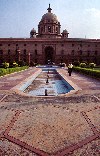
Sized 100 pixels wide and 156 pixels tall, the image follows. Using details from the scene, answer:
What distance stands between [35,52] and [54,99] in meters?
43.3

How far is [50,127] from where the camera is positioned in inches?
190

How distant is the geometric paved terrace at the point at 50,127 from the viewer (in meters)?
3.84

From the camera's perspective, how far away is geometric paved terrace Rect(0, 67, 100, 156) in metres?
3.84

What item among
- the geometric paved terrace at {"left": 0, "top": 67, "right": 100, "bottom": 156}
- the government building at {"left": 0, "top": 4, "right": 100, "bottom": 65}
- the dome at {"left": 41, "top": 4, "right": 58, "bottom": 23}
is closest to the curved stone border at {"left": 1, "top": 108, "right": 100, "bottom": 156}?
the geometric paved terrace at {"left": 0, "top": 67, "right": 100, "bottom": 156}

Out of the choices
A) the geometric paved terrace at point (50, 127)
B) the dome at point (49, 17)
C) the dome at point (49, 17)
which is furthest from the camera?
the dome at point (49, 17)

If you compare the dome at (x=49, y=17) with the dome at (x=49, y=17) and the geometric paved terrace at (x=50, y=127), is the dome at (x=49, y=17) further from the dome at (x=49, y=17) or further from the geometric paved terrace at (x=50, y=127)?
the geometric paved terrace at (x=50, y=127)

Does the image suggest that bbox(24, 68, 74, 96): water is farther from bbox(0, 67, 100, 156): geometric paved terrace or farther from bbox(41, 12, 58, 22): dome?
bbox(41, 12, 58, 22): dome

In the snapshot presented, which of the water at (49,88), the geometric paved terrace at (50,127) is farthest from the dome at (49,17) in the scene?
the geometric paved terrace at (50,127)

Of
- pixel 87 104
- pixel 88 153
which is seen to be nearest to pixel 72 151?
pixel 88 153

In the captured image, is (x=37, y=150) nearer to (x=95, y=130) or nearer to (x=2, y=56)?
(x=95, y=130)

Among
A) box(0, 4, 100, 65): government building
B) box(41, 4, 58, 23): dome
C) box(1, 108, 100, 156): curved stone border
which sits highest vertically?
box(41, 4, 58, 23): dome

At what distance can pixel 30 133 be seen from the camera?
14.8 ft

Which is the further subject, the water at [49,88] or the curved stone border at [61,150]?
the water at [49,88]

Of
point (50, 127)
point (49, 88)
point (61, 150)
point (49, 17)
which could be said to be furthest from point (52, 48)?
point (61, 150)
